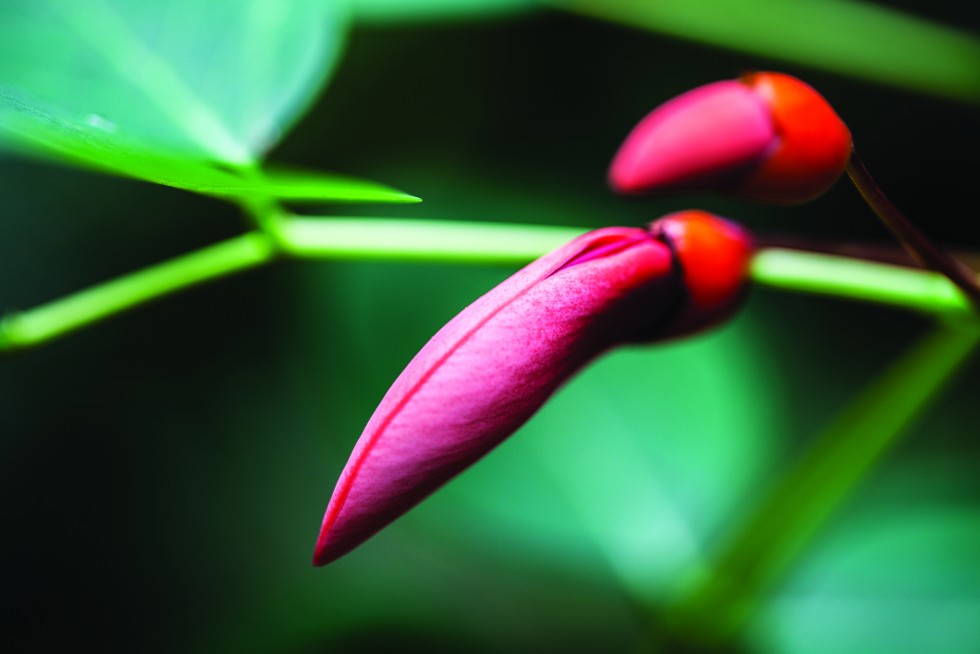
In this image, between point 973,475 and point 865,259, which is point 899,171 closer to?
point 973,475

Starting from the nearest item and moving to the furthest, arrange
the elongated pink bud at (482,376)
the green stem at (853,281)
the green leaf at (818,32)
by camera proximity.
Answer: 1. the elongated pink bud at (482,376)
2. the green stem at (853,281)
3. the green leaf at (818,32)

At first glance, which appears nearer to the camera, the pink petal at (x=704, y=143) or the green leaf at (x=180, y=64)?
the pink petal at (x=704, y=143)

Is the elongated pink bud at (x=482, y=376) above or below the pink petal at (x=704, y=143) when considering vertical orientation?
below

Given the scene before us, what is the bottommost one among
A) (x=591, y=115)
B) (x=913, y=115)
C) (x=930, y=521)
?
(x=930, y=521)

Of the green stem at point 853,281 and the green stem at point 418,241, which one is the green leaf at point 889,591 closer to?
the green stem at point 853,281

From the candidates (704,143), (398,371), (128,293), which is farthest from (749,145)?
(398,371)

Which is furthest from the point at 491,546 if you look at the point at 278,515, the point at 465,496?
the point at 278,515

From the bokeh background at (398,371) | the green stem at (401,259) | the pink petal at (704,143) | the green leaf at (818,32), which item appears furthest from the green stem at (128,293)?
the green leaf at (818,32)
